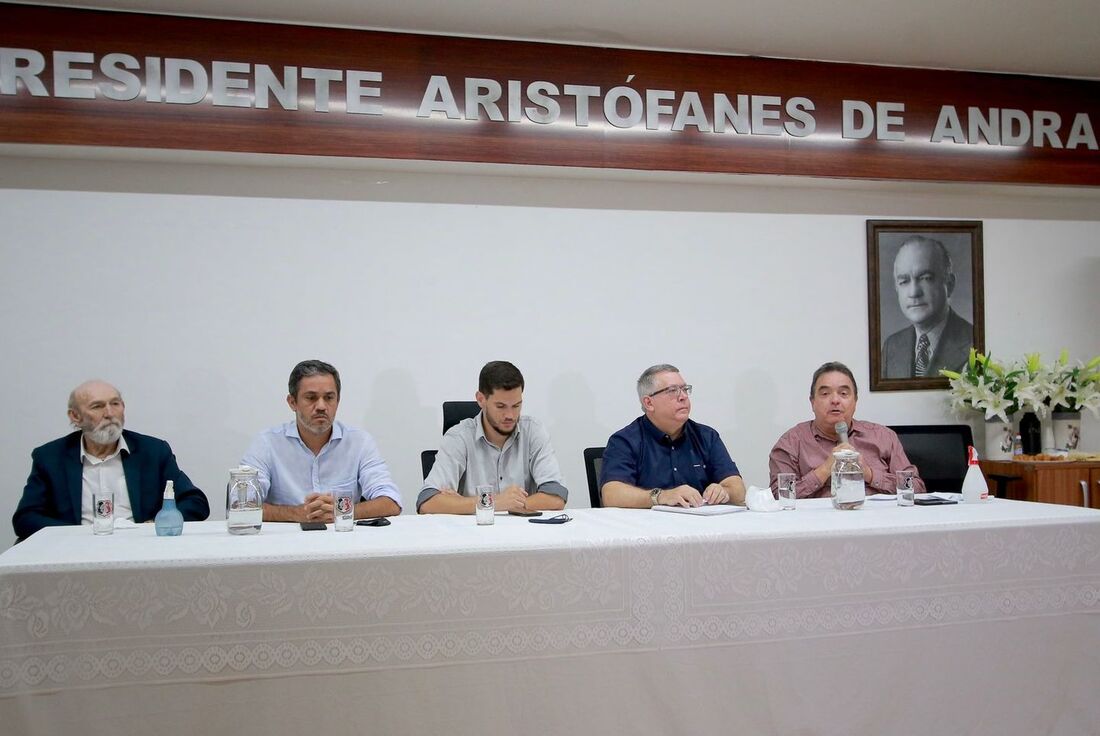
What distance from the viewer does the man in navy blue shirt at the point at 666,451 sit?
319 centimetres

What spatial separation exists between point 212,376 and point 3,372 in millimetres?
830

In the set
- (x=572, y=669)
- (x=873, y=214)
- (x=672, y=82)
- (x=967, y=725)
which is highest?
(x=672, y=82)

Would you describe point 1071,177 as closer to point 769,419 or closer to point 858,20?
point 858,20

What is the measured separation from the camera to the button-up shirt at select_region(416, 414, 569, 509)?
324 cm

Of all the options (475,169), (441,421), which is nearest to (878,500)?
(441,421)

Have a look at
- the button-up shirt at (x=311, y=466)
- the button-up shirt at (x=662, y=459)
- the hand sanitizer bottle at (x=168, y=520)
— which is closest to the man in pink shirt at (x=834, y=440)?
the button-up shirt at (x=662, y=459)

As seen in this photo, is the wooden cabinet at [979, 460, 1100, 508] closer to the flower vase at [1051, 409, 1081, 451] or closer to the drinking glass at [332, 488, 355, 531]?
the flower vase at [1051, 409, 1081, 451]

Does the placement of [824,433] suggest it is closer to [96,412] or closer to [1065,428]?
[1065,428]

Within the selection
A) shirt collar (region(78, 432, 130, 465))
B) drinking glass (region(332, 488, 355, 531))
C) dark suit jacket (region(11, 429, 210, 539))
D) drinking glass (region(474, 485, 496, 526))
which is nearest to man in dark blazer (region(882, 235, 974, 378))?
drinking glass (region(474, 485, 496, 526))

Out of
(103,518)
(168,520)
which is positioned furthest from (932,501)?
(103,518)

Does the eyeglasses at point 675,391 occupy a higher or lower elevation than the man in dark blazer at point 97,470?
higher

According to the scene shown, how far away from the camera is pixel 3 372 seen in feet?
12.4

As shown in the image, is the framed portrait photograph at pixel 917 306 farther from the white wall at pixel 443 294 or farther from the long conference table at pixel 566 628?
the long conference table at pixel 566 628

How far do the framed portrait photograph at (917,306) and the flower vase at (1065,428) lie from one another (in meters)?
0.52
